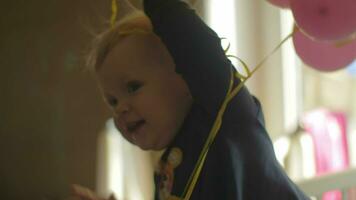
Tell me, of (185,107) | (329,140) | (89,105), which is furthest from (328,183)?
(89,105)

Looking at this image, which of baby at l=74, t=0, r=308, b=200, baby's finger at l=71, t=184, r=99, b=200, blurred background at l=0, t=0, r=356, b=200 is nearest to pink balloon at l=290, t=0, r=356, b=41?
baby at l=74, t=0, r=308, b=200

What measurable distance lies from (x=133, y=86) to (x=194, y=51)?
0.10m

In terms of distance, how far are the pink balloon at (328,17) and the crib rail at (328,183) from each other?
36 centimetres

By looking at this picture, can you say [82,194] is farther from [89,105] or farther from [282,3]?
[89,105]

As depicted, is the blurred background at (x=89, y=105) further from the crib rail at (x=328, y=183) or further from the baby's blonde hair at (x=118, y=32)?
the baby's blonde hair at (x=118, y=32)

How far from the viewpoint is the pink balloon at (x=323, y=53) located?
0.77 m

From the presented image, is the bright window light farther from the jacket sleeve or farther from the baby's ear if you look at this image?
the jacket sleeve

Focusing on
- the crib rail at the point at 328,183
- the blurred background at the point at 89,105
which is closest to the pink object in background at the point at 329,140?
the blurred background at the point at 89,105

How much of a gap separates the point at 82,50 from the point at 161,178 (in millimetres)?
534

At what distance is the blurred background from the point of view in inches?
45.5

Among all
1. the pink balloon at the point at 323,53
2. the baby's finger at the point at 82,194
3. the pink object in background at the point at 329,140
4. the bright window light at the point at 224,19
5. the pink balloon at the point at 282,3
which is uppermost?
the pink balloon at the point at 282,3

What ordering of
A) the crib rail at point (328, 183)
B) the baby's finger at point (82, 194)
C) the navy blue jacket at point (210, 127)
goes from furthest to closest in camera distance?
the crib rail at point (328, 183), the baby's finger at point (82, 194), the navy blue jacket at point (210, 127)

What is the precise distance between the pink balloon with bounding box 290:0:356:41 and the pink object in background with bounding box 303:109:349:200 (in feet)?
1.92

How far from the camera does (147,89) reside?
2.26 feet
